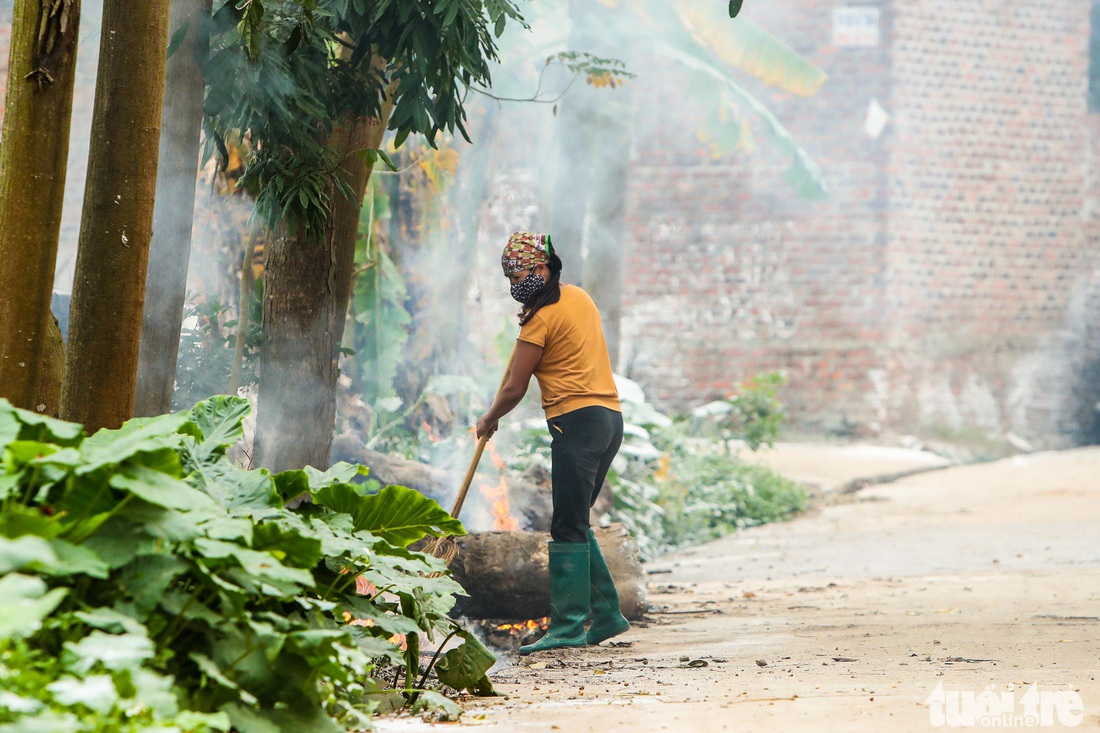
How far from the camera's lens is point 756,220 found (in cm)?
1606

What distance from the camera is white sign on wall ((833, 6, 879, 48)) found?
15.7 meters

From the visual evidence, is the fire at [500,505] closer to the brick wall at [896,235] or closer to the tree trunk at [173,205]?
the tree trunk at [173,205]

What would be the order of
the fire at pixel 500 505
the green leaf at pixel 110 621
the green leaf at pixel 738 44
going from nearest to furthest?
the green leaf at pixel 110 621
the fire at pixel 500 505
the green leaf at pixel 738 44

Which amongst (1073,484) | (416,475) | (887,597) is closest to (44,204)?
(416,475)

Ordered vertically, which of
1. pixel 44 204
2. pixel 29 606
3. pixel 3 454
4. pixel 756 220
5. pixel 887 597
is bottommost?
pixel 887 597

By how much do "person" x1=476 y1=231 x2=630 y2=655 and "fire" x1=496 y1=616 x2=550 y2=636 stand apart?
615 mm

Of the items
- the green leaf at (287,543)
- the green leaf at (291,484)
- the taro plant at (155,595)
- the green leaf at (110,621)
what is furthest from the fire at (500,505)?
Result: the green leaf at (110,621)

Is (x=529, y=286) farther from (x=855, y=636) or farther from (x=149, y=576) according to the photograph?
(x=149, y=576)

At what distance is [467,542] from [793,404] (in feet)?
36.0

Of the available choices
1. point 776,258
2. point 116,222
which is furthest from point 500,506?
point 776,258

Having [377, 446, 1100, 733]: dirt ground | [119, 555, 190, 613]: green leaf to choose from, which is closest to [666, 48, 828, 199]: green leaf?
[377, 446, 1100, 733]: dirt ground

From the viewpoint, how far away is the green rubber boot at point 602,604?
5402mm

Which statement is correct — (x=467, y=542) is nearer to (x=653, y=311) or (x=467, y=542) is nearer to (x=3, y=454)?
(x=3, y=454)

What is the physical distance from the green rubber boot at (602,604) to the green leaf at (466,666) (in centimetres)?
164
